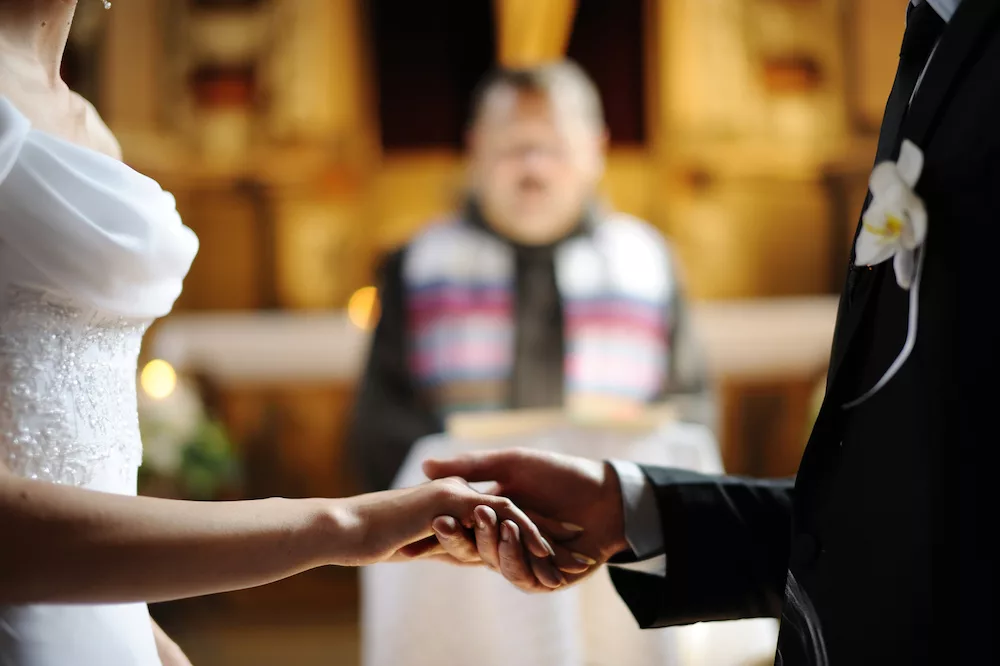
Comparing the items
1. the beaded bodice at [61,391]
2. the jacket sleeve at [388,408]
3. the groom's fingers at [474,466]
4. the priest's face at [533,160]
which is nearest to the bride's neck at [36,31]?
the beaded bodice at [61,391]

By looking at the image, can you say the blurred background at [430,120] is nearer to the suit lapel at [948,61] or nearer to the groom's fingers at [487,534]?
the groom's fingers at [487,534]

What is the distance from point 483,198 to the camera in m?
2.77

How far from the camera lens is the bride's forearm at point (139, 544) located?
91 centimetres

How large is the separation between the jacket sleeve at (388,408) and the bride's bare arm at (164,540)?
1.28 m

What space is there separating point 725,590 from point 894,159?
2.08ft

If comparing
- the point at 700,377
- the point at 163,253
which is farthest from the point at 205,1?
the point at 163,253

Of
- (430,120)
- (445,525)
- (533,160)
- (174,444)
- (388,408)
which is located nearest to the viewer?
(445,525)

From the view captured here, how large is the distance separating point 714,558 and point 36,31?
1.06 m

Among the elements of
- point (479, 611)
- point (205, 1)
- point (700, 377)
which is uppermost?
point (205, 1)

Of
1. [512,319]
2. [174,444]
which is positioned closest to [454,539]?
[512,319]

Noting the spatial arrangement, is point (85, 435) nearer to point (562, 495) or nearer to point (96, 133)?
point (96, 133)

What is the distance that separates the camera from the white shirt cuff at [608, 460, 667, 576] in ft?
4.56

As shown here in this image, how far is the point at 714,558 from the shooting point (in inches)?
A: 53.9

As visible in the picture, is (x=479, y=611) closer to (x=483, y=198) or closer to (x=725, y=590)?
(x=725, y=590)
